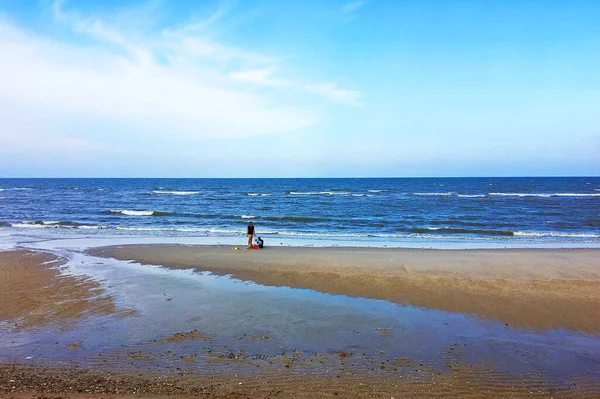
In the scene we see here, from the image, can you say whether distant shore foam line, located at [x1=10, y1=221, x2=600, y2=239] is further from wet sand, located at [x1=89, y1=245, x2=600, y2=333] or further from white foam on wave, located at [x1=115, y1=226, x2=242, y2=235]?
wet sand, located at [x1=89, y1=245, x2=600, y2=333]

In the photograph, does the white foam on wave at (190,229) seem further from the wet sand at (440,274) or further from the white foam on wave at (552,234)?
the white foam on wave at (552,234)

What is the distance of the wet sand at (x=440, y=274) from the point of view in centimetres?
1067

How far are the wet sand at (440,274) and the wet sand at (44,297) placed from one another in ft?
11.6

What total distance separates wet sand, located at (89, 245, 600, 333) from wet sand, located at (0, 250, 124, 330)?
11.6 ft

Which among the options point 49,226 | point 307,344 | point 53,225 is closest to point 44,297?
point 307,344

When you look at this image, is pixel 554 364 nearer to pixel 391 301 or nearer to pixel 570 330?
pixel 570 330

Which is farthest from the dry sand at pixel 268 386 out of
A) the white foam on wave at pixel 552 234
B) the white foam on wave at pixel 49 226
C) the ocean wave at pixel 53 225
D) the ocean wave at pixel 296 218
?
the ocean wave at pixel 296 218

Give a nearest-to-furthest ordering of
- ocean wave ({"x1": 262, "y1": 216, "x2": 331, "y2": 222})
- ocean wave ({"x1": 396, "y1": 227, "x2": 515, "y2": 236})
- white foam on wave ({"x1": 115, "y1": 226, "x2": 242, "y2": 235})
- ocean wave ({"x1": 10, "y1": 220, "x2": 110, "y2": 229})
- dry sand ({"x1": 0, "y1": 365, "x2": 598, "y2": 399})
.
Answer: dry sand ({"x1": 0, "y1": 365, "x2": 598, "y2": 399})
ocean wave ({"x1": 396, "y1": 227, "x2": 515, "y2": 236})
white foam on wave ({"x1": 115, "y1": 226, "x2": 242, "y2": 235})
ocean wave ({"x1": 10, "y1": 220, "x2": 110, "y2": 229})
ocean wave ({"x1": 262, "y1": 216, "x2": 331, "y2": 222})

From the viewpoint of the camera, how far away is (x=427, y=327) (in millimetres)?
9242

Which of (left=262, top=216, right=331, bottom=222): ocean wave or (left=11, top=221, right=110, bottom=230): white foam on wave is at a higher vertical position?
(left=262, top=216, right=331, bottom=222): ocean wave

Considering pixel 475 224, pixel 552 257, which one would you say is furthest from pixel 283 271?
pixel 475 224

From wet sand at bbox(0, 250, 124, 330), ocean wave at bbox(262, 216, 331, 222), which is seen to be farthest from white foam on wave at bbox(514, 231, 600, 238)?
wet sand at bbox(0, 250, 124, 330)

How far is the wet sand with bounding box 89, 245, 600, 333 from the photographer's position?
10.7 m

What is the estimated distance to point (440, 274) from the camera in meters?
14.3
